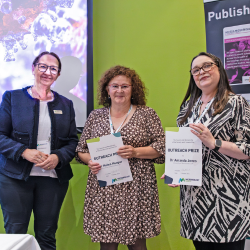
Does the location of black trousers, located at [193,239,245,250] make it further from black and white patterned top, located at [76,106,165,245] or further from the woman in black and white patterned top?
black and white patterned top, located at [76,106,165,245]

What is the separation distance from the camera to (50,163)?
1954 millimetres

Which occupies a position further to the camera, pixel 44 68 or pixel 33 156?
pixel 44 68

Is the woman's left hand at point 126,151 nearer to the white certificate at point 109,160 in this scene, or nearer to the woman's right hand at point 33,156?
the white certificate at point 109,160

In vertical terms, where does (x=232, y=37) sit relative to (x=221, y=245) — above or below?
above

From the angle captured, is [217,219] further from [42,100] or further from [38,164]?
[42,100]

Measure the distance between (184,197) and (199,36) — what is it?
1666 millimetres

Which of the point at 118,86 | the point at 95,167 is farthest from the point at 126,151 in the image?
the point at 118,86

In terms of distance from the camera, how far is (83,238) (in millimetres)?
2732

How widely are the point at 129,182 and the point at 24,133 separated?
2.97 ft

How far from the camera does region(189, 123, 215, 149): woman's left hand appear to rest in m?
1.49

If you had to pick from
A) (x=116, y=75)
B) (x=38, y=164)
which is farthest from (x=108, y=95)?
(x=38, y=164)

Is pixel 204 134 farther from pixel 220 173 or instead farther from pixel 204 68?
pixel 204 68

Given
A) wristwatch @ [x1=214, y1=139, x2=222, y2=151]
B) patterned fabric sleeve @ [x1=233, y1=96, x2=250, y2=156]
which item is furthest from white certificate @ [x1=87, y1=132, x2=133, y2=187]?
patterned fabric sleeve @ [x1=233, y1=96, x2=250, y2=156]

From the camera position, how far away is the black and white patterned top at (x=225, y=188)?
1501mm
